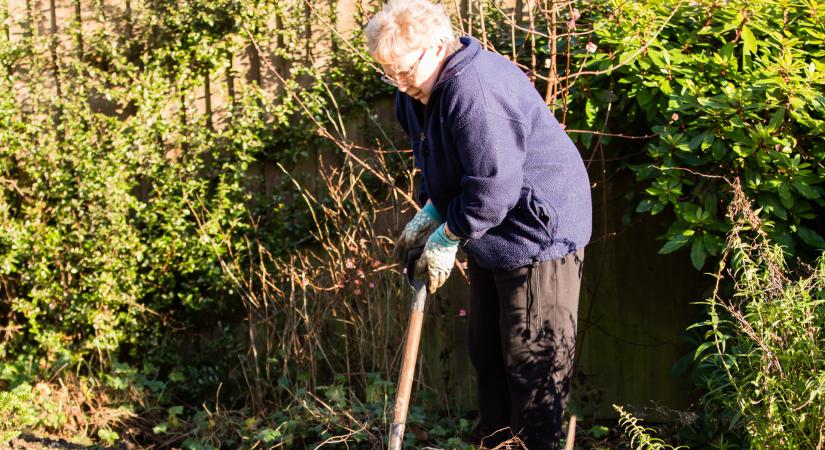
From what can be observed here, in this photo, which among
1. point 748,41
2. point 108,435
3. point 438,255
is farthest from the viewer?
point 108,435

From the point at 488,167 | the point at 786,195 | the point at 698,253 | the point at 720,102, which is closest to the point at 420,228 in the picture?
the point at 488,167

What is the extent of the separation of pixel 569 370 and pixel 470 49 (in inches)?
44.6

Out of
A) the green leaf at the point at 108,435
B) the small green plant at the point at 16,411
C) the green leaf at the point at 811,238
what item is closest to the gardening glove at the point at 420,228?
the green leaf at the point at 811,238

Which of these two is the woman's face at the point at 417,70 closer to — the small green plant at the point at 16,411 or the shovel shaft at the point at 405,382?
the shovel shaft at the point at 405,382

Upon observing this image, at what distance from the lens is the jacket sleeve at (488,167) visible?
9.03 feet

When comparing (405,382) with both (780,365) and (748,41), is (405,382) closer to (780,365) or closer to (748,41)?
(780,365)

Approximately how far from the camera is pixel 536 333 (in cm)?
306

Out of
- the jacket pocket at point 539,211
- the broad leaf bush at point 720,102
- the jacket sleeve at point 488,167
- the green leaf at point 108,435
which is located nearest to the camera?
the jacket sleeve at point 488,167

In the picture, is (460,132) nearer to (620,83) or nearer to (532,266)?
(532,266)

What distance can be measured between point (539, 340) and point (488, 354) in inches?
12.2

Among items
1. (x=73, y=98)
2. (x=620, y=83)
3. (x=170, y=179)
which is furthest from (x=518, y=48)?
(x=73, y=98)

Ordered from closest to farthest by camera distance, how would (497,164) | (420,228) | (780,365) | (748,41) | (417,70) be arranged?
1. (780,365)
2. (497,164)
3. (417,70)
4. (420,228)
5. (748,41)

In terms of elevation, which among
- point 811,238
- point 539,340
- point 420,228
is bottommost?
point 539,340

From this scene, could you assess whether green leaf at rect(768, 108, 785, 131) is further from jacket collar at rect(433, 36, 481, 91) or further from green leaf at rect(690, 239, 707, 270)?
jacket collar at rect(433, 36, 481, 91)
